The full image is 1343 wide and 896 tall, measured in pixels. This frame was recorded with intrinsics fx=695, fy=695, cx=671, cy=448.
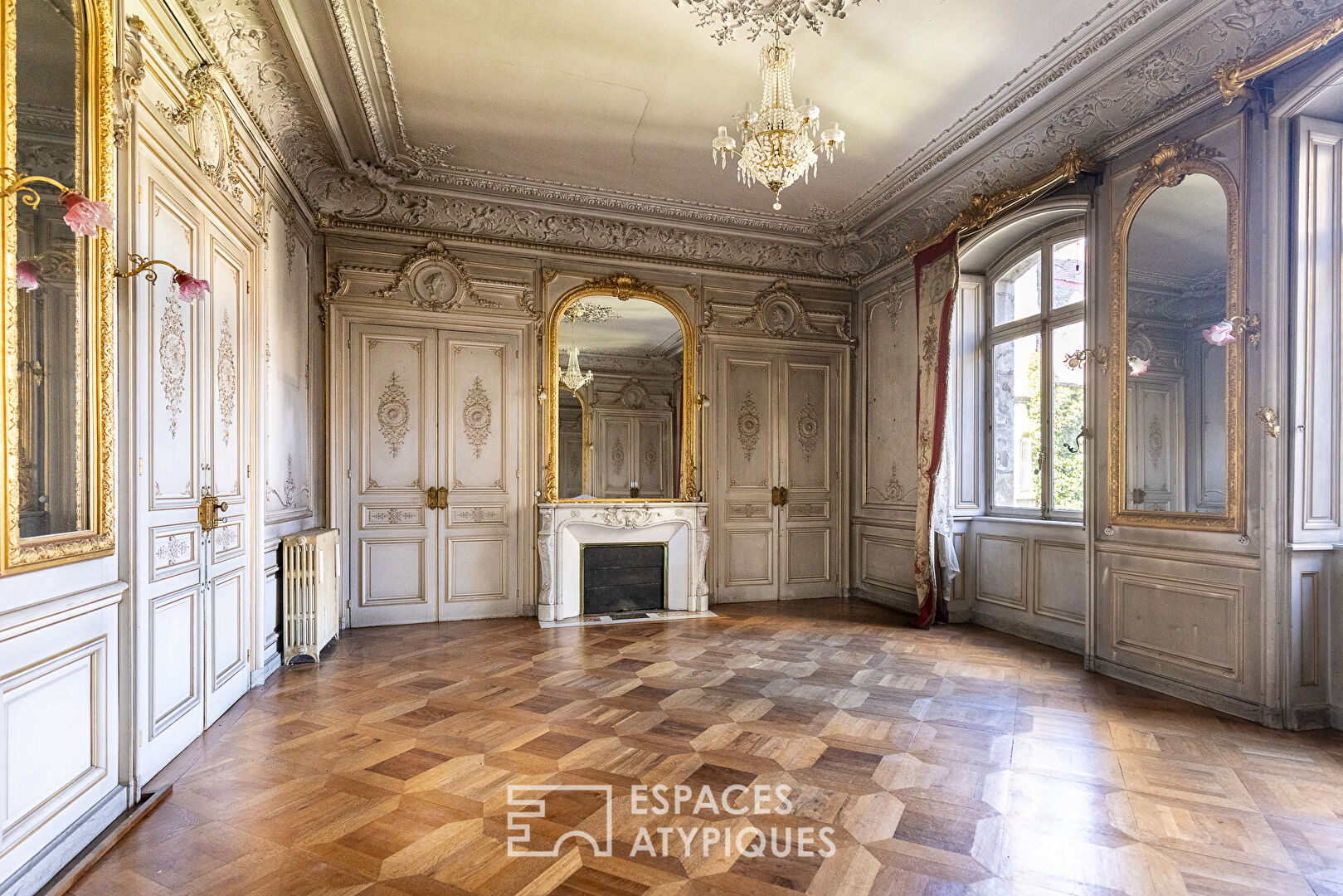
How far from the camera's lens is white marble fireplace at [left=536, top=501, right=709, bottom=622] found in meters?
5.82

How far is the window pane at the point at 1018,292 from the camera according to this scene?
549 centimetres

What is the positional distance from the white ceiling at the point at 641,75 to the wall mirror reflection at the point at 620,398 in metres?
1.33

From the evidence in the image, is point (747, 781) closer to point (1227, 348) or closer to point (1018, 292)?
point (1227, 348)

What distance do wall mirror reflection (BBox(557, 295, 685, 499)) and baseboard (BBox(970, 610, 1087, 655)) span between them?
2814mm

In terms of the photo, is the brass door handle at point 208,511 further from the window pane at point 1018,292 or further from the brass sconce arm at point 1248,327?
the window pane at point 1018,292

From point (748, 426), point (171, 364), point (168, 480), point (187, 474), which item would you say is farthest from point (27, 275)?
point (748, 426)

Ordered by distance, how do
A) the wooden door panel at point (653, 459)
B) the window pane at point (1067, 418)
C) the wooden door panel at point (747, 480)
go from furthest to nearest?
the wooden door panel at point (747, 480), the wooden door panel at point (653, 459), the window pane at point (1067, 418)

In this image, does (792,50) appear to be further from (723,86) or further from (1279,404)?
(1279,404)

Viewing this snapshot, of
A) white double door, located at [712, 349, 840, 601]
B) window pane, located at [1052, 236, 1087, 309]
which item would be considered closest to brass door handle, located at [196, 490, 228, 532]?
white double door, located at [712, 349, 840, 601]

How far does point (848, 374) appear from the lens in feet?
23.0

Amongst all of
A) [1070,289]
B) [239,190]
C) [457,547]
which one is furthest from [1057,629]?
[239,190]

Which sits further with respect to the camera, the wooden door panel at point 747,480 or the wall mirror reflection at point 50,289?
the wooden door panel at point 747,480

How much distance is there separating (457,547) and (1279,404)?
213 inches

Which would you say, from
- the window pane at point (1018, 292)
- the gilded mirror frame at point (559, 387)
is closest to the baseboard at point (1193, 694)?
the window pane at point (1018, 292)
